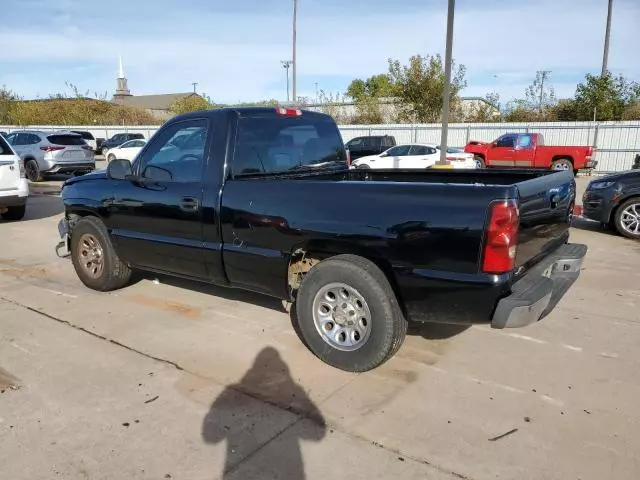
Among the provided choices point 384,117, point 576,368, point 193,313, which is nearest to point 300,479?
point 576,368

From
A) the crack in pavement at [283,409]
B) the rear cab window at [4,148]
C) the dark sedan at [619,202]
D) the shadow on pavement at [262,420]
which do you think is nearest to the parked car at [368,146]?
the dark sedan at [619,202]

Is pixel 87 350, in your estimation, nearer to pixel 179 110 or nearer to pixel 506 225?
pixel 506 225

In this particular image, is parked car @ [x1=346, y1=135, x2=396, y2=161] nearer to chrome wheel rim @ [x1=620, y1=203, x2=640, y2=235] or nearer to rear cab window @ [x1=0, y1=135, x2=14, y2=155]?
chrome wheel rim @ [x1=620, y1=203, x2=640, y2=235]

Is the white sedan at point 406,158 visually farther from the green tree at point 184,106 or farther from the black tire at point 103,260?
the green tree at point 184,106

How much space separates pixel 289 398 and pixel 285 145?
7.41 feet

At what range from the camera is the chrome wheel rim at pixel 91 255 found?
5.42 metres

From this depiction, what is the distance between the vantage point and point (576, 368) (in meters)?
3.75

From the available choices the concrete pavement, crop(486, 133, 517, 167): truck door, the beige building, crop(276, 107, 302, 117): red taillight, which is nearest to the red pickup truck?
crop(486, 133, 517, 167): truck door

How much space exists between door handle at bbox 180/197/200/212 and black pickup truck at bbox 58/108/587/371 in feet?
0.06

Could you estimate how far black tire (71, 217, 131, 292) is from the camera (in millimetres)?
5297

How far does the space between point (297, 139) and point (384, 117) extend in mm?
33869

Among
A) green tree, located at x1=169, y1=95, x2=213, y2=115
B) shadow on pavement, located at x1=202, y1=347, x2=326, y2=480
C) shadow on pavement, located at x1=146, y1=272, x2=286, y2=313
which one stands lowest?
shadow on pavement, located at x1=202, y1=347, x2=326, y2=480

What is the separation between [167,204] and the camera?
14.9 feet

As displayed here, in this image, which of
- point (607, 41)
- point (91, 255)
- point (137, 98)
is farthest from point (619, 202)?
point (137, 98)
